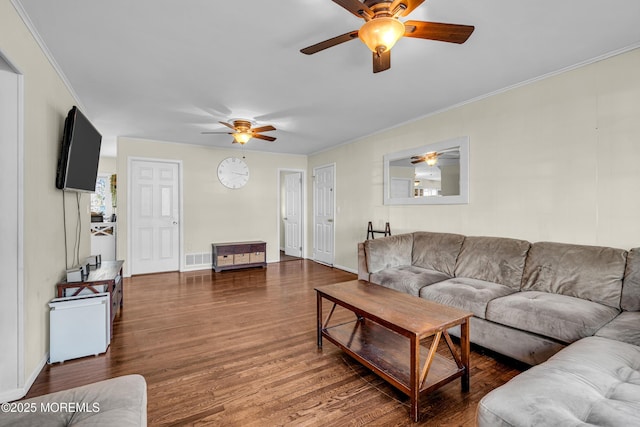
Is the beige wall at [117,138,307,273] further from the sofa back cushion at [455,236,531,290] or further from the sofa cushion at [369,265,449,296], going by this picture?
the sofa back cushion at [455,236,531,290]

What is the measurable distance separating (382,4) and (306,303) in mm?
3053

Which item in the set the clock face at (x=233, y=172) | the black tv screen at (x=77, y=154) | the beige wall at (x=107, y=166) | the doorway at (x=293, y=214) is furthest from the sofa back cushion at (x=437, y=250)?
the beige wall at (x=107, y=166)

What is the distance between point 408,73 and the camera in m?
2.65

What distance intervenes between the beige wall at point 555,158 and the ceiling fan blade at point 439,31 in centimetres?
166

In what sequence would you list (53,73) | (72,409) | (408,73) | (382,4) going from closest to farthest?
(72,409) < (382,4) < (53,73) < (408,73)

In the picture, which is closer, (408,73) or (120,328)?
(408,73)

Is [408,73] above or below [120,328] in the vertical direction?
above

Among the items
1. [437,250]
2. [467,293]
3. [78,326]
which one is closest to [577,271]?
[467,293]

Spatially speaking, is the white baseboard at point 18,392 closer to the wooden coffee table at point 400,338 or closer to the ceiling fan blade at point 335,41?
the wooden coffee table at point 400,338

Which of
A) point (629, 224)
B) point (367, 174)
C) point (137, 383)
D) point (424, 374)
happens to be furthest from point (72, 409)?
point (367, 174)

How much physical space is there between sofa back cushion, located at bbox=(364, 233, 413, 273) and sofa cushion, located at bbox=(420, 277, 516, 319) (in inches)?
27.8

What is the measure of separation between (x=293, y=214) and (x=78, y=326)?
4.88 m

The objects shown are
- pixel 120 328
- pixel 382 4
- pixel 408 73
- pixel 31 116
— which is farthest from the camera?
pixel 120 328

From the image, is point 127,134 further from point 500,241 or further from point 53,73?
point 500,241
